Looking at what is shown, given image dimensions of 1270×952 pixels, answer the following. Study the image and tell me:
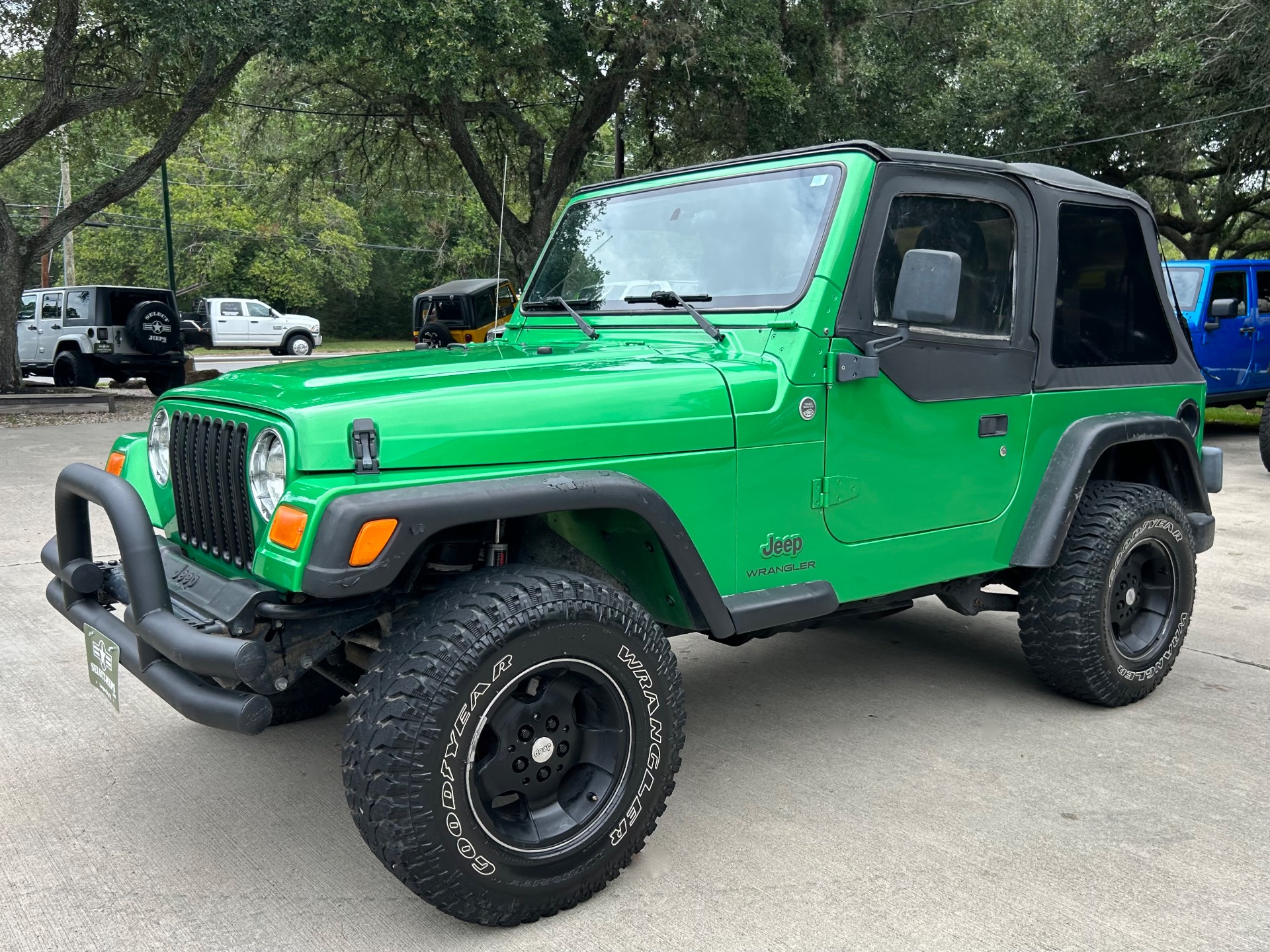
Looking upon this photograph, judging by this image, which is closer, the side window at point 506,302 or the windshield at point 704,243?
the windshield at point 704,243

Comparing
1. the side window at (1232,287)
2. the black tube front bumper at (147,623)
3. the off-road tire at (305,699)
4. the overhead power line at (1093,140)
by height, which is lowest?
the off-road tire at (305,699)

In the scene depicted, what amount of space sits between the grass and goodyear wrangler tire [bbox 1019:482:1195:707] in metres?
10.6

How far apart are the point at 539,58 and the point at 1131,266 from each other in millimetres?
13225

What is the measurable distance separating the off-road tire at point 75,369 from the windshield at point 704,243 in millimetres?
16260

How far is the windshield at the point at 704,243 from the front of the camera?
135 inches

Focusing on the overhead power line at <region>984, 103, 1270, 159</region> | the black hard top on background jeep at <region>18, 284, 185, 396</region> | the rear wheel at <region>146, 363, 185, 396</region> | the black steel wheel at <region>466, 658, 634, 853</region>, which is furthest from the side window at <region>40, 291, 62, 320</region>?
the black steel wheel at <region>466, 658, 634, 853</region>

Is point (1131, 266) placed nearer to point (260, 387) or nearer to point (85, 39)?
point (260, 387)

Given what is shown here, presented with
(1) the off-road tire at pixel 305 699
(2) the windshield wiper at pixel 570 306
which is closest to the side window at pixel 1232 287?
(2) the windshield wiper at pixel 570 306

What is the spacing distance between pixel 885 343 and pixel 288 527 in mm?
1899

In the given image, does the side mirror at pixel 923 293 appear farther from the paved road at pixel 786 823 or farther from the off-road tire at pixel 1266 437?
the off-road tire at pixel 1266 437

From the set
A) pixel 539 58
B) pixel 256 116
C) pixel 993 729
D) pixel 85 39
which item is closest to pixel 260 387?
pixel 993 729

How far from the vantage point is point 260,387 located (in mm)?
2930

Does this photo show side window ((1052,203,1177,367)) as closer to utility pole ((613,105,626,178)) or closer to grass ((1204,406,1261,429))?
grass ((1204,406,1261,429))

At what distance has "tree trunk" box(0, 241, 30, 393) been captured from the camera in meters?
15.2
